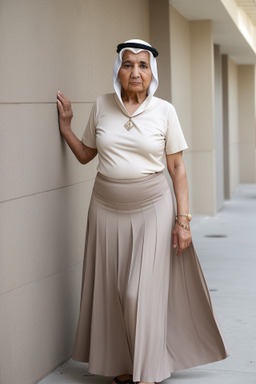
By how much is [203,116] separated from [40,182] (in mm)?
8145

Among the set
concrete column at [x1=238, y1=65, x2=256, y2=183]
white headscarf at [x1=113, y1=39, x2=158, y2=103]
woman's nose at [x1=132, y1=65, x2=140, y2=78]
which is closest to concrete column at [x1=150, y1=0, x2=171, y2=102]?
white headscarf at [x1=113, y1=39, x2=158, y2=103]

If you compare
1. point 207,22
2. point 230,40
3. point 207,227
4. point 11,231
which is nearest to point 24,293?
point 11,231

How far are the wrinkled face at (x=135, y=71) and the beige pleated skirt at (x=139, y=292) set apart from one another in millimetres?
541

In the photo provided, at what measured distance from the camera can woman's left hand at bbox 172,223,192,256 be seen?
13.7 feet

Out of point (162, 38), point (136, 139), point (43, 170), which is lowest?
point (43, 170)

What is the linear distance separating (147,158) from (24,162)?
28.5 inches

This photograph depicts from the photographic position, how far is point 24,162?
4.14m

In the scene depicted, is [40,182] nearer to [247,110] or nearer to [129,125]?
[129,125]

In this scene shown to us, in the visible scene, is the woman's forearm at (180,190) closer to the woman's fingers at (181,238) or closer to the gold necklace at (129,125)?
the woman's fingers at (181,238)

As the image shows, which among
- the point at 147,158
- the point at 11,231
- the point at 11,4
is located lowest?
the point at 11,231

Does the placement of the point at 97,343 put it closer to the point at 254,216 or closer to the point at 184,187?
the point at 184,187

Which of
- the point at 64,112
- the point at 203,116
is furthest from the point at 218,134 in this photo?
the point at 64,112

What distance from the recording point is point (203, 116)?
40.1 feet

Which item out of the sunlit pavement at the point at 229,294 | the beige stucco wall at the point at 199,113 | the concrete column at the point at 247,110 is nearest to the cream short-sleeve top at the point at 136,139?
the sunlit pavement at the point at 229,294
